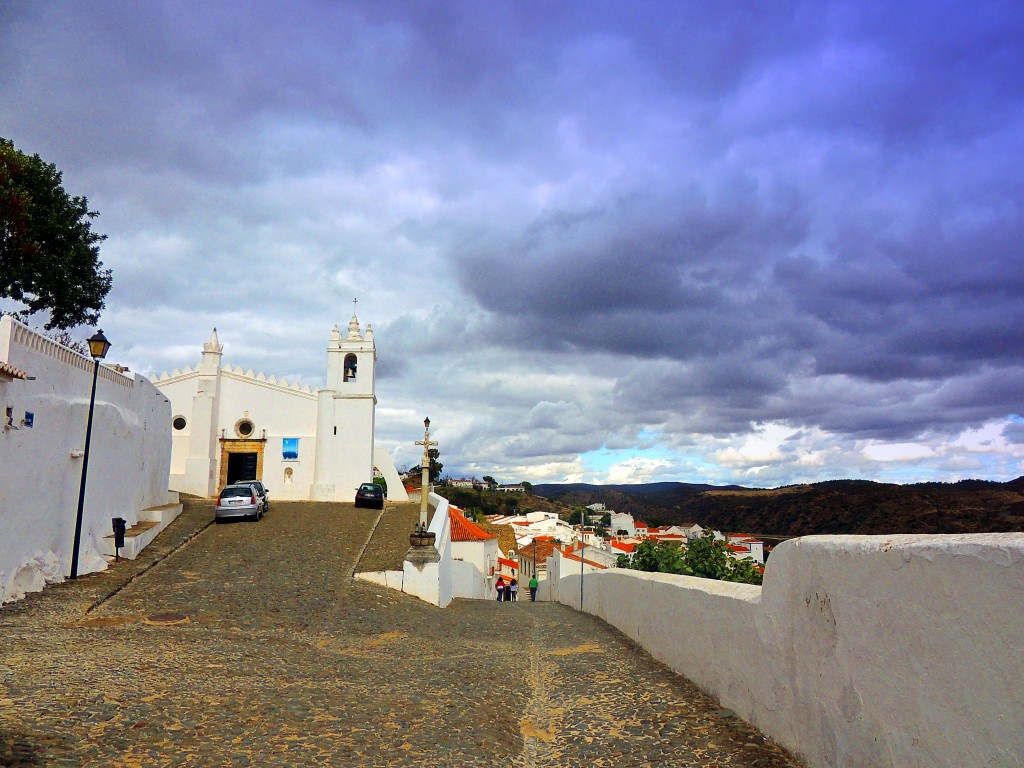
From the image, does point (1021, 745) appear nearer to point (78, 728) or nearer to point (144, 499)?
point (78, 728)

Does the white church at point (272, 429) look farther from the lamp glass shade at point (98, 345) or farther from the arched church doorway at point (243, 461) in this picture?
the lamp glass shade at point (98, 345)

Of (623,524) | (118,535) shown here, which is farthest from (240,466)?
(623,524)

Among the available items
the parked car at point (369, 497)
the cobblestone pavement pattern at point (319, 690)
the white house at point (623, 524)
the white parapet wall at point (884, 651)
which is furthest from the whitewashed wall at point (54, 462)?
the white house at point (623, 524)

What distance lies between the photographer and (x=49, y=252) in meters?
19.0

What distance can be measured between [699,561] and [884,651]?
49.9 feet

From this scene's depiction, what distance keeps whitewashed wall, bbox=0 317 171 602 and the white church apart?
49.6ft

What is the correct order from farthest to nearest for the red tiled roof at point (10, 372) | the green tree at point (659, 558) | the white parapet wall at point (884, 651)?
1. the green tree at point (659, 558)
2. the red tiled roof at point (10, 372)
3. the white parapet wall at point (884, 651)

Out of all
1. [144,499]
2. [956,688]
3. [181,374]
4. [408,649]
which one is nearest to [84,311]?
[144,499]

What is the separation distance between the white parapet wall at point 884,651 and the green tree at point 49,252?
57.2ft

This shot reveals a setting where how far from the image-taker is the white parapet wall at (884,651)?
110 inches

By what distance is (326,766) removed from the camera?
15.4ft

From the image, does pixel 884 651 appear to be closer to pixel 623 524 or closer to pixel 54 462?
pixel 54 462

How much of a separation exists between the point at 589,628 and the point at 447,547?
853 cm

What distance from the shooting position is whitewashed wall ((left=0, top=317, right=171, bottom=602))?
10.2 metres
